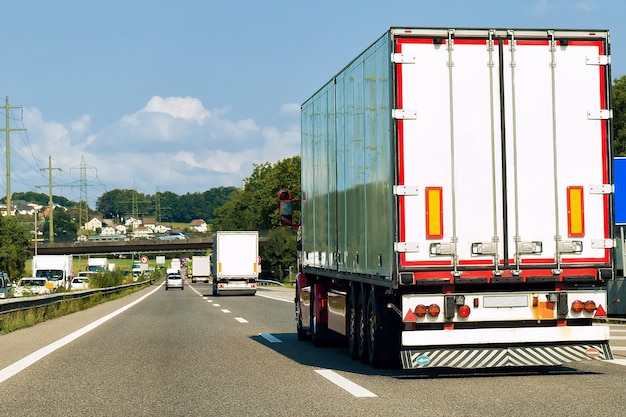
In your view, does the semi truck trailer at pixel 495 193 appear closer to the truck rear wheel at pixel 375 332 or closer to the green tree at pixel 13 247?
the truck rear wheel at pixel 375 332

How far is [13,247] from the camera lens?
102 meters

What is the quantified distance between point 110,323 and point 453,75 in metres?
14.7

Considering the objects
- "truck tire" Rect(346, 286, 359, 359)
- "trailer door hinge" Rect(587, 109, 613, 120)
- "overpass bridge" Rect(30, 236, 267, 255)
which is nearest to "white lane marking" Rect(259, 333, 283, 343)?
"truck tire" Rect(346, 286, 359, 359)

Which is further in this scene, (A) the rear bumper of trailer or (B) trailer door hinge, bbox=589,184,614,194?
(B) trailer door hinge, bbox=589,184,614,194

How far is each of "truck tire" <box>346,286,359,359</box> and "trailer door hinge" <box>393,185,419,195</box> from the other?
2602 mm

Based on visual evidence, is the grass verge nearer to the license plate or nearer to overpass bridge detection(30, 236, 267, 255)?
the license plate

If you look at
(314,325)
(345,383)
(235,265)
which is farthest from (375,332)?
(235,265)

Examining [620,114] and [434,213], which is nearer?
[434,213]

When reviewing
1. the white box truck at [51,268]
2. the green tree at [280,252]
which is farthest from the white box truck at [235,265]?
the green tree at [280,252]

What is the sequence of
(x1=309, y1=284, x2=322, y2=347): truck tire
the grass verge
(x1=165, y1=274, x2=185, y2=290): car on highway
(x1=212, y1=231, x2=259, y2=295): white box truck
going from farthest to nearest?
(x1=165, y1=274, x2=185, y2=290): car on highway, (x1=212, y1=231, x2=259, y2=295): white box truck, the grass verge, (x1=309, y1=284, x2=322, y2=347): truck tire

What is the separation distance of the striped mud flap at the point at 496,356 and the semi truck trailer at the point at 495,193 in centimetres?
1

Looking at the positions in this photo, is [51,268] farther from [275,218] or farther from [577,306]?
[275,218]

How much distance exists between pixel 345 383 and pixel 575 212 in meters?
2.97

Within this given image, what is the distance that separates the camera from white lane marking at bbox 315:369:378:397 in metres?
9.52
